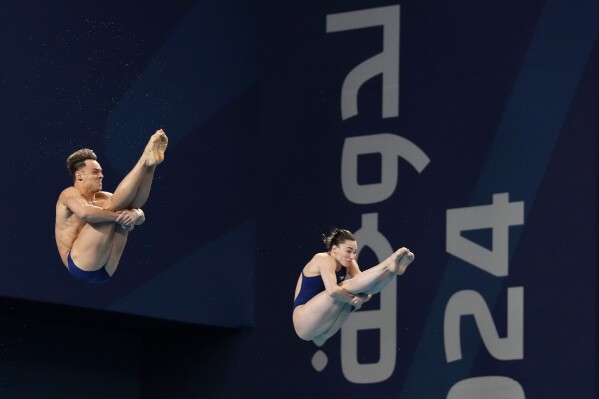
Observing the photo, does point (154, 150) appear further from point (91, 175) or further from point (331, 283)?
point (331, 283)

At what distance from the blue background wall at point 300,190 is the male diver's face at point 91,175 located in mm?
2337

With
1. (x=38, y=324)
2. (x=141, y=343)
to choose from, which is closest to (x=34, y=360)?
(x=38, y=324)

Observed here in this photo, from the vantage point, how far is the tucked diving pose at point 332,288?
342 inches

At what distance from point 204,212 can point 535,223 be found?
320 centimetres

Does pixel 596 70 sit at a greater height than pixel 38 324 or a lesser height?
greater

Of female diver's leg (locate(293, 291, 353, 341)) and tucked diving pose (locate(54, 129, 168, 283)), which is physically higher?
tucked diving pose (locate(54, 129, 168, 283))

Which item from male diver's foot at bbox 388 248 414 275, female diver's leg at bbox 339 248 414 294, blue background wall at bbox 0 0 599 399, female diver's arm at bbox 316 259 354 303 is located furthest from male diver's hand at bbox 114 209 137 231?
blue background wall at bbox 0 0 599 399

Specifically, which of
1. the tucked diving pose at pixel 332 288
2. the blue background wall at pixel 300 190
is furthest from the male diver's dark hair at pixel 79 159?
the blue background wall at pixel 300 190

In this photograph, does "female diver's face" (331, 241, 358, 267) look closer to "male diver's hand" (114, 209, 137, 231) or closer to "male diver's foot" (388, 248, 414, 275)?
"male diver's foot" (388, 248, 414, 275)

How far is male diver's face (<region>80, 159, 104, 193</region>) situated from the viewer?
8586mm

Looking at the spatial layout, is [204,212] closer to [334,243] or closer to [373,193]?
[373,193]

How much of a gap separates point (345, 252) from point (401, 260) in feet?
2.33

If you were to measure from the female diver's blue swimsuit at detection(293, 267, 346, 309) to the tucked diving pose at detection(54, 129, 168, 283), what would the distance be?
1368 millimetres

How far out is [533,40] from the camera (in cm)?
1148
